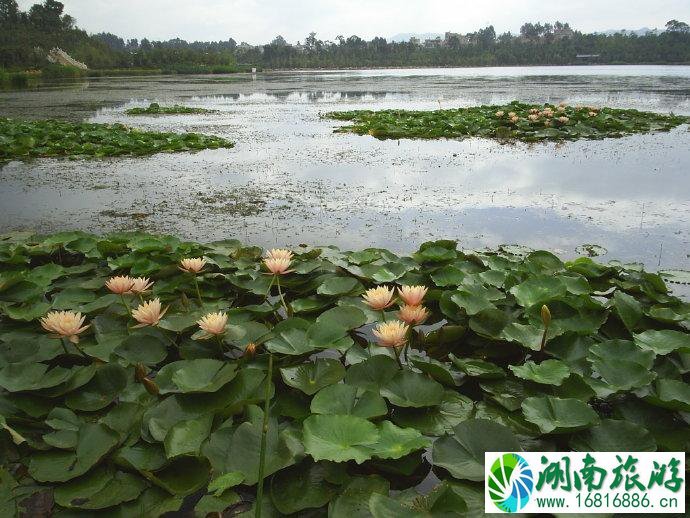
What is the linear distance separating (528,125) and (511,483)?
6520mm

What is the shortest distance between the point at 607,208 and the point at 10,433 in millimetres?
3359

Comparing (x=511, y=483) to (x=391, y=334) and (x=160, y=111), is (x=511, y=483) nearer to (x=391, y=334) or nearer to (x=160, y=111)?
(x=391, y=334)

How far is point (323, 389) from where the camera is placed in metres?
1.16

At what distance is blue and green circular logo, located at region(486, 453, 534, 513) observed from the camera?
89cm

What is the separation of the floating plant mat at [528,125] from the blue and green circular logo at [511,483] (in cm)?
584

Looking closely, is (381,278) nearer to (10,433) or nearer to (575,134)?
(10,433)

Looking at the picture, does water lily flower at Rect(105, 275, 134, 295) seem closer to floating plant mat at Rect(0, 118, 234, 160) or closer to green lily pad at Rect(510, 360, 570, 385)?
green lily pad at Rect(510, 360, 570, 385)

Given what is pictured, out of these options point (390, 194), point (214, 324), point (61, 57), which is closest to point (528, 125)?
point (390, 194)

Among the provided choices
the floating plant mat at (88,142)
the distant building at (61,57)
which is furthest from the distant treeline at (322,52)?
the floating plant mat at (88,142)

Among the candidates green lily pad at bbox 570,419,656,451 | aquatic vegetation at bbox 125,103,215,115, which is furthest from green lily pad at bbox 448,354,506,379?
aquatic vegetation at bbox 125,103,215,115

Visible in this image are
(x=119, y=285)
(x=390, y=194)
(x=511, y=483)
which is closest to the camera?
(x=511, y=483)

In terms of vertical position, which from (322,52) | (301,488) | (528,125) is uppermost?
(322,52)

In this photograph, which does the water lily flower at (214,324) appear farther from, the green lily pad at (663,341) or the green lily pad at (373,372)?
the green lily pad at (663,341)

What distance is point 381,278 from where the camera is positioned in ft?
6.14
